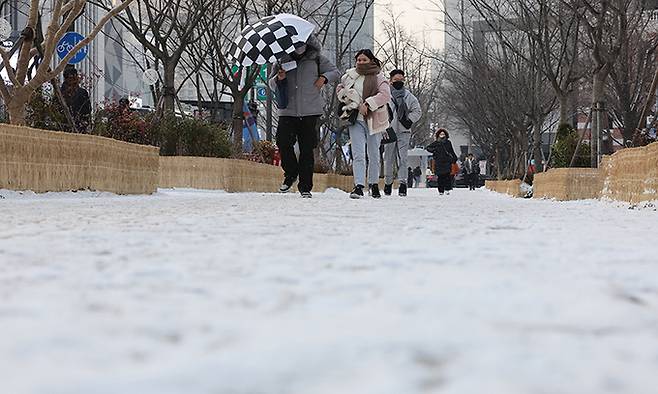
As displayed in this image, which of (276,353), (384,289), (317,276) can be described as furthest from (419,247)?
(276,353)

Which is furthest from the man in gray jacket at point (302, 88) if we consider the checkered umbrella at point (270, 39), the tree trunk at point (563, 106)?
the tree trunk at point (563, 106)

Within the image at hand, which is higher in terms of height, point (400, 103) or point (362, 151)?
point (400, 103)

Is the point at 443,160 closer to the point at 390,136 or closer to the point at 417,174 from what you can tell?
the point at 390,136

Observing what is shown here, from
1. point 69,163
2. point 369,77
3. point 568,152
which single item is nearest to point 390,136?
point 369,77

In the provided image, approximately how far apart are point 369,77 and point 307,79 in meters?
0.89

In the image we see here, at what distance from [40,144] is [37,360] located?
6.68 m

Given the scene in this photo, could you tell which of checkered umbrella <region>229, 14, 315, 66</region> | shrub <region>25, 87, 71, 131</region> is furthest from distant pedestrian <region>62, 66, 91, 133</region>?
checkered umbrella <region>229, 14, 315, 66</region>

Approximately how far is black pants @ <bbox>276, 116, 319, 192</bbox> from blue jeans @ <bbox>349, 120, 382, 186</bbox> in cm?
47

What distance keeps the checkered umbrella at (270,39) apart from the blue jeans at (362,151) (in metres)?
1.19

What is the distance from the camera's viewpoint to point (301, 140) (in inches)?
372

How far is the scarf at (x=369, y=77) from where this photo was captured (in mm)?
9570

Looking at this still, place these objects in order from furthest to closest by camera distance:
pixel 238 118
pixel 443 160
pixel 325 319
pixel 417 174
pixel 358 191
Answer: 1. pixel 417 174
2. pixel 443 160
3. pixel 238 118
4. pixel 358 191
5. pixel 325 319

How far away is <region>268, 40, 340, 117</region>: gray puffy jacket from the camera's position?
9.06 m

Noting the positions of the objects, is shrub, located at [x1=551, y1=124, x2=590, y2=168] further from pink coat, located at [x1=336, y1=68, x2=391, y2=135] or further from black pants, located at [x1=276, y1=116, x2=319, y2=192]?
black pants, located at [x1=276, y1=116, x2=319, y2=192]
